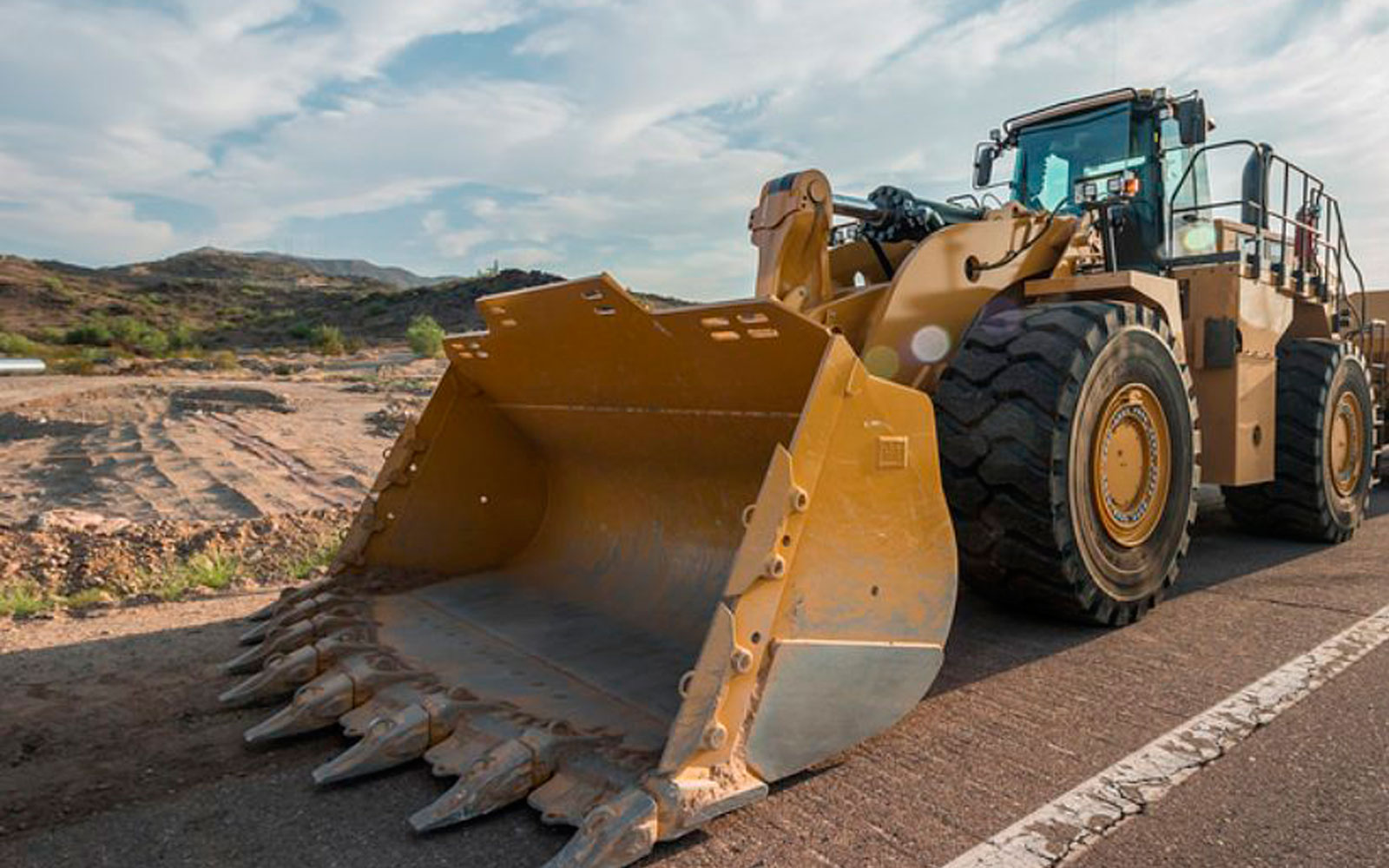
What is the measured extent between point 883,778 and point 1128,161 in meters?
5.08

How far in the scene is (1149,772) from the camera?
2.96 m

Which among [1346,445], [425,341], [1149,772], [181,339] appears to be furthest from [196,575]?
[181,339]

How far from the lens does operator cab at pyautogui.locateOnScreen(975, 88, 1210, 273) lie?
20.2ft

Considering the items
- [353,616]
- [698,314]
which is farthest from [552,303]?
[353,616]

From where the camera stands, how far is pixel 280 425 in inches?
539

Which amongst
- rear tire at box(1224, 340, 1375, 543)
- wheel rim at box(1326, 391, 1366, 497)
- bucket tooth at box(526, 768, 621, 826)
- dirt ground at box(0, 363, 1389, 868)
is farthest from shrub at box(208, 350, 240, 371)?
bucket tooth at box(526, 768, 621, 826)

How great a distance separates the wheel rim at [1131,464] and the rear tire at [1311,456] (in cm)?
243

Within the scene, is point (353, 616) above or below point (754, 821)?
above

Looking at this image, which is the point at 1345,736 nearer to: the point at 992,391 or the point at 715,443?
the point at 992,391

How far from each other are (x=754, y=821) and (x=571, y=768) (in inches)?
21.1

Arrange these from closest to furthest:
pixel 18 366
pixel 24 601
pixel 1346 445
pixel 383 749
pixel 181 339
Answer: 1. pixel 383 749
2. pixel 18 366
3. pixel 24 601
4. pixel 1346 445
5. pixel 181 339

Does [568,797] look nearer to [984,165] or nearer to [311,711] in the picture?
[311,711]

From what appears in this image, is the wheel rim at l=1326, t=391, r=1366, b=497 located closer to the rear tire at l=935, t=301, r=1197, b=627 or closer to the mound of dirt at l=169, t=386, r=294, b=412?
the rear tire at l=935, t=301, r=1197, b=627

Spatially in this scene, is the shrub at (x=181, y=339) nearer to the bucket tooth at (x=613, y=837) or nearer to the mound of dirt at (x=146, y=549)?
the mound of dirt at (x=146, y=549)
